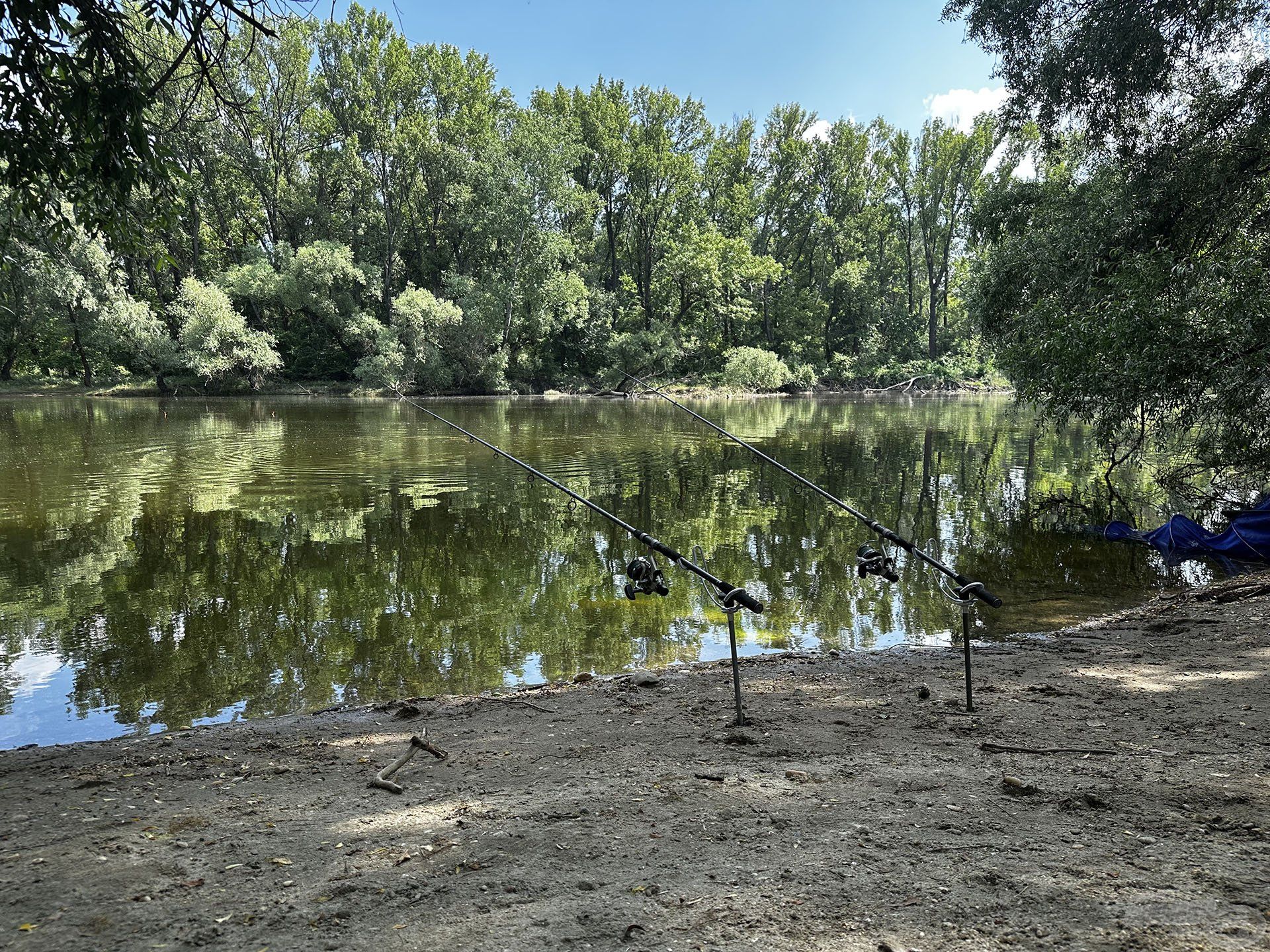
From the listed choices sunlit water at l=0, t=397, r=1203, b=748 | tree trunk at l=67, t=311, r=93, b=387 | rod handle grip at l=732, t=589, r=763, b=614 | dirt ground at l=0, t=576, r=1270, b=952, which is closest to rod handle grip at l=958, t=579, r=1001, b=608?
dirt ground at l=0, t=576, r=1270, b=952

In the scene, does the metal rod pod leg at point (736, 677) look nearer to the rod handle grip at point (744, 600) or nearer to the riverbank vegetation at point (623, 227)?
the rod handle grip at point (744, 600)

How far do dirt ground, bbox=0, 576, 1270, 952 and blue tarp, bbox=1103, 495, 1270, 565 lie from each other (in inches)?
229

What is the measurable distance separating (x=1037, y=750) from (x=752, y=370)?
49356 mm

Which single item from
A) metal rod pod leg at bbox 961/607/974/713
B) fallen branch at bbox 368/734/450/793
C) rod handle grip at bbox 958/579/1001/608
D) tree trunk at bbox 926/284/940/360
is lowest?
fallen branch at bbox 368/734/450/793

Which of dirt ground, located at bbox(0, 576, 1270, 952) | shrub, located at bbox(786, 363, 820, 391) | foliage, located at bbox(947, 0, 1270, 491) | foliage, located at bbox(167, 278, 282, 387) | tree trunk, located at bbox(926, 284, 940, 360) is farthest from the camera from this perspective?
tree trunk, located at bbox(926, 284, 940, 360)

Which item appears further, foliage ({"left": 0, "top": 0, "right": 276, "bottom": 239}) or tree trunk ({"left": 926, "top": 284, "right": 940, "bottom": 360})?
tree trunk ({"left": 926, "top": 284, "right": 940, "bottom": 360})

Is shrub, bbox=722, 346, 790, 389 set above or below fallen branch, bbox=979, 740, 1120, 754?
above

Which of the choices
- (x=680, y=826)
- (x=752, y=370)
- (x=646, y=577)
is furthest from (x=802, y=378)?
(x=680, y=826)

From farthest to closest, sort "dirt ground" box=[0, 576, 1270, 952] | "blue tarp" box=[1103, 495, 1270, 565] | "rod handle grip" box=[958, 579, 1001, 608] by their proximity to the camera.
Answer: "blue tarp" box=[1103, 495, 1270, 565], "rod handle grip" box=[958, 579, 1001, 608], "dirt ground" box=[0, 576, 1270, 952]

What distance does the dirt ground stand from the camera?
250cm

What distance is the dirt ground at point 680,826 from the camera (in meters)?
2.50

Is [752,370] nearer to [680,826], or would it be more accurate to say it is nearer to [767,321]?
[767,321]

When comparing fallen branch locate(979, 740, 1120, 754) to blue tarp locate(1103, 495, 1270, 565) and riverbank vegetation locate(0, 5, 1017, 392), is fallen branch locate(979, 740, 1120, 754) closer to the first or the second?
blue tarp locate(1103, 495, 1270, 565)

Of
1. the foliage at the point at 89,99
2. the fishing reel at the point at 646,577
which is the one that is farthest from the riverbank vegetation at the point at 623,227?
the fishing reel at the point at 646,577
